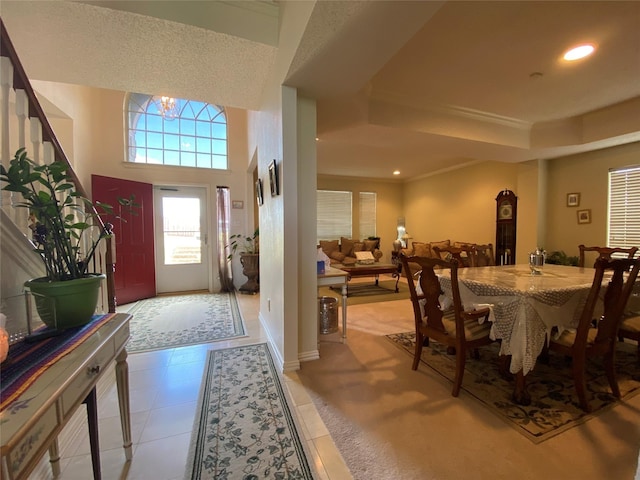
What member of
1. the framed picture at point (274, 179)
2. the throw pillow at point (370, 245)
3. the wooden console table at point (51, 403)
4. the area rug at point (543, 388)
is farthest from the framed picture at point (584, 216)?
the wooden console table at point (51, 403)

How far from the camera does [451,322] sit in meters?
2.04

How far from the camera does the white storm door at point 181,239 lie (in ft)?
16.0

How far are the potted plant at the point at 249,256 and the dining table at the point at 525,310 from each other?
3662 mm

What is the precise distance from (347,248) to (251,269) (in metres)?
2.66

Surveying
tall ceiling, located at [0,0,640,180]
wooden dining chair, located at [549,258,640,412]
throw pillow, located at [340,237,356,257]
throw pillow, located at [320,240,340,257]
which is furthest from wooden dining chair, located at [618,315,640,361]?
throw pillow, located at [320,240,340,257]

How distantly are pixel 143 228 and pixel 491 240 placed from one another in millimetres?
6331

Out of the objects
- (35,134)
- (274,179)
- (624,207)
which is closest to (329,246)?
(274,179)

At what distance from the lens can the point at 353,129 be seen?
10.1 ft

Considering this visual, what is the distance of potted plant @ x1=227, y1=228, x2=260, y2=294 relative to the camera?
4961 mm

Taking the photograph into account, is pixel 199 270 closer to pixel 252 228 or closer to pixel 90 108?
pixel 252 228

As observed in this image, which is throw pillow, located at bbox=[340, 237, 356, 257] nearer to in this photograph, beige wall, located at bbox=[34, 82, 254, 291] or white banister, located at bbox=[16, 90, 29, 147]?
beige wall, located at bbox=[34, 82, 254, 291]

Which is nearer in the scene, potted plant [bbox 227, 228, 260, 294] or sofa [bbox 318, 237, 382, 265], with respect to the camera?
potted plant [bbox 227, 228, 260, 294]

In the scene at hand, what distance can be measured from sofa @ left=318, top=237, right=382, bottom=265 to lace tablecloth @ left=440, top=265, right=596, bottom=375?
14.4ft

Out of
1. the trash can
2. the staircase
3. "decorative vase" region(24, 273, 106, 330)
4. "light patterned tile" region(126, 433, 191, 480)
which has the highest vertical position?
the staircase
